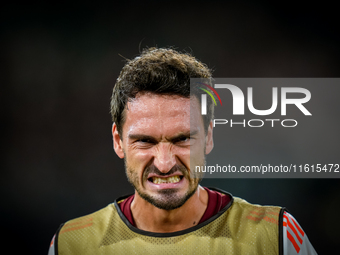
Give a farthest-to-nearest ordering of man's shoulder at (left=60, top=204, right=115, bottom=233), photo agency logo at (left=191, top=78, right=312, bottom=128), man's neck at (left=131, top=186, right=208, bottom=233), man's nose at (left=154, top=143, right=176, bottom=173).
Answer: photo agency logo at (left=191, top=78, right=312, bottom=128)
man's shoulder at (left=60, top=204, right=115, bottom=233)
man's neck at (left=131, top=186, right=208, bottom=233)
man's nose at (left=154, top=143, right=176, bottom=173)

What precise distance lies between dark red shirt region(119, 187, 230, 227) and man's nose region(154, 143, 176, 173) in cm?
39

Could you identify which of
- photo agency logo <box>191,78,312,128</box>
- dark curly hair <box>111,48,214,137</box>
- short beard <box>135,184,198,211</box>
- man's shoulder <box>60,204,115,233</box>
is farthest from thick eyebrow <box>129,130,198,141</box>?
photo agency logo <box>191,78,312,128</box>

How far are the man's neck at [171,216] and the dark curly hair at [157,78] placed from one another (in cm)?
42

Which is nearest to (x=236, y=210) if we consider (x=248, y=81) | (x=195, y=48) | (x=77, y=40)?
(x=248, y=81)

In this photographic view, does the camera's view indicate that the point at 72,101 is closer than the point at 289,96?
No

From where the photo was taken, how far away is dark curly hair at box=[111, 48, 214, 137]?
1.72 metres

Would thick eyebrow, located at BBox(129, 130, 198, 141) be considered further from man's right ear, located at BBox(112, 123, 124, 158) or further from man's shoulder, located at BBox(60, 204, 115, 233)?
man's shoulder, located at BBox(60, 204, 115, 233)

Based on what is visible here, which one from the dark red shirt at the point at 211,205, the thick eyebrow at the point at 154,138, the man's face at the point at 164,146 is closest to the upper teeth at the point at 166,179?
the man's face at the point at 164,146

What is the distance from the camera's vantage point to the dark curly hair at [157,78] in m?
1.72

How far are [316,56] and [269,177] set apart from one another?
40.5 inches

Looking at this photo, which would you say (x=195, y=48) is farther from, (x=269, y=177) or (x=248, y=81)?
(x=269, y=177)

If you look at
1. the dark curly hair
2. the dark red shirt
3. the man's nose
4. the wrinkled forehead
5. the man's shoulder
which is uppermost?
the dark curly hair

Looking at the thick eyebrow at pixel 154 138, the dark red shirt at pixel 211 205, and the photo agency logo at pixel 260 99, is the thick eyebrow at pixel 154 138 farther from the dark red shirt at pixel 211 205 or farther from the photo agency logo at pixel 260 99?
the photo agency logo at pixel 260 99

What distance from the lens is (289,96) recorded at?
254 cm
